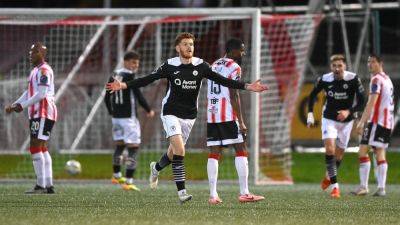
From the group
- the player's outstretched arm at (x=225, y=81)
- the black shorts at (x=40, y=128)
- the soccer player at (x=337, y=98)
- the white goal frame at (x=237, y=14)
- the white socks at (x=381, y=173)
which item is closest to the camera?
the player's outstretched arm at (x=225, y=81)

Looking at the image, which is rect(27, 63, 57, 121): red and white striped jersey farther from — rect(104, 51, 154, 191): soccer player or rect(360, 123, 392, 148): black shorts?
rect(360, 123, 392, 148): black shorts

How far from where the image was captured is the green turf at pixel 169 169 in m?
19.0

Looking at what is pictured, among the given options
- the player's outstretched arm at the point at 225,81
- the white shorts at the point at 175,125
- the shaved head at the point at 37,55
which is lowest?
the white shorts at the point at 175,125

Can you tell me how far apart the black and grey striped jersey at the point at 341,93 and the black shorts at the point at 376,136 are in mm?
545

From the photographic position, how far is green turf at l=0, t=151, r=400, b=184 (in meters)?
19.0

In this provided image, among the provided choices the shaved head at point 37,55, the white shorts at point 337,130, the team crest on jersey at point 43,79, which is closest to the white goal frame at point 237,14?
the white shorts at point 337,130

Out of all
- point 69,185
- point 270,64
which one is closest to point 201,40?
point 270,64

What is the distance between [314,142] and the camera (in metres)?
25.8

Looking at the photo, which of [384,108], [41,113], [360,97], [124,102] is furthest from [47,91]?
[384,108]

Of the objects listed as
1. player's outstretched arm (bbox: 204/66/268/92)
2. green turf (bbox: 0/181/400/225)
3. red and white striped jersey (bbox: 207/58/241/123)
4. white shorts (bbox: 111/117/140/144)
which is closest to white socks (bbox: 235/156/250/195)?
green turf (bbox: 0/181/400/225)

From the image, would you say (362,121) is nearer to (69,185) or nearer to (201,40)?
(69,185)

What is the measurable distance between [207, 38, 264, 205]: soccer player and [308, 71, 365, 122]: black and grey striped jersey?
238cm

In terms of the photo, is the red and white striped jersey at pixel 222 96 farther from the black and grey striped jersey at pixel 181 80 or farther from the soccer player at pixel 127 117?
the soccer player at pixel 127 117

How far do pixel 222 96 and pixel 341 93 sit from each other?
2669mm
